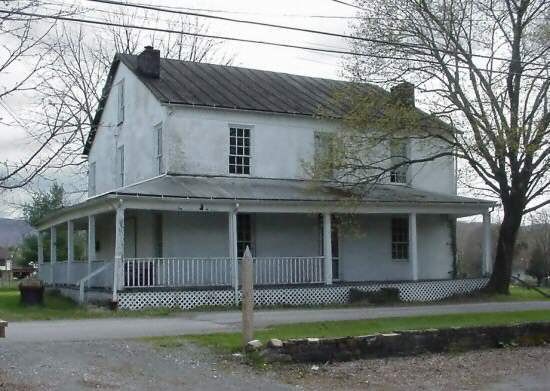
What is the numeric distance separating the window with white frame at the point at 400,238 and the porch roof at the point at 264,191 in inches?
50.2

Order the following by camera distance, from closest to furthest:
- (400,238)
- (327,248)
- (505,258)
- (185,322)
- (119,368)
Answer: (119,368), (185,322), (327,248), (505,258), (400,238)

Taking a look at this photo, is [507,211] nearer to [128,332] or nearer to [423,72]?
[423,72]

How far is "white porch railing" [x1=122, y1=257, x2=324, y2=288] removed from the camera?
22297mm

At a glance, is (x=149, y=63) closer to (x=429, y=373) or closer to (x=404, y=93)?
(x=404, y=93)

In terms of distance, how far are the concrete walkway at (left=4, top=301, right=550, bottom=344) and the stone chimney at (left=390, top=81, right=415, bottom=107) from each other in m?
6.26

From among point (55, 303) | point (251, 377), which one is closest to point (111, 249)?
point (55, 303)

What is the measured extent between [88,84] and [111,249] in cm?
1512

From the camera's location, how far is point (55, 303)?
24.4 metres

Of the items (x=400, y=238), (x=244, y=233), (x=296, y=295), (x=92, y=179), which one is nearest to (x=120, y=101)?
(x=92, y=179)

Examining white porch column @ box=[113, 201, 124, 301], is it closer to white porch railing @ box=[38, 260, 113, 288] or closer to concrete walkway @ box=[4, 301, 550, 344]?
white porch railing @ box=[38, 260, 113, 288]

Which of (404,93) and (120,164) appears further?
(120,164)

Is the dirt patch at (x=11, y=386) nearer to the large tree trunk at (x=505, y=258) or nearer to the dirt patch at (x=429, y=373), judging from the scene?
the dirt patch at (x=429, y=373)

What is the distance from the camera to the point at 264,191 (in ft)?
80.6

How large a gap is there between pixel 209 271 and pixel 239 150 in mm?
4597
